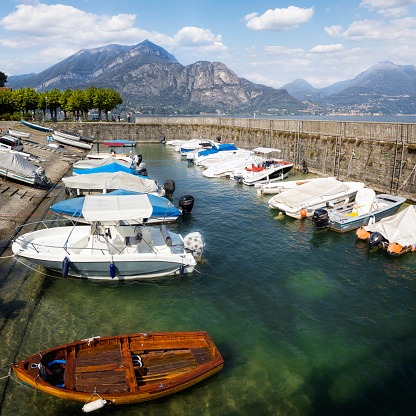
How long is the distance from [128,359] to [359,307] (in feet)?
32.9

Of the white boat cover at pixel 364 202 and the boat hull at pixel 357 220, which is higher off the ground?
the white boat cover at pixel 364 202

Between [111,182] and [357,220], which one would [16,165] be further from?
[357,220]

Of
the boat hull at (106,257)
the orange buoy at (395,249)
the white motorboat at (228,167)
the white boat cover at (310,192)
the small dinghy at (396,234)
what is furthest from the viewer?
the white motorboat at (228,167)

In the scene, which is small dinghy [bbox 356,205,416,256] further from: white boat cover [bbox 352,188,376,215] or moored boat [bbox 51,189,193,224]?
moored boat [bbox 51,189,193,224]

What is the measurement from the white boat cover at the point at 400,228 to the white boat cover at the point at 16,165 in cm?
2836

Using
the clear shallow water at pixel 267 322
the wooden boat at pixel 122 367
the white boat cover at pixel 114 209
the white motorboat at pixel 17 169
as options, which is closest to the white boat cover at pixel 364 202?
the clear shallow water at pixel 267 322

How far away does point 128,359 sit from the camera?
33.4 ft

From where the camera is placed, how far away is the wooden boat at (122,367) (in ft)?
29.4

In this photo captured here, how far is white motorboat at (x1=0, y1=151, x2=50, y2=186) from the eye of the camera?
1147 inches

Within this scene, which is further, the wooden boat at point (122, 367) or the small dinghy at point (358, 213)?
the small dinghy at point (358, 213)

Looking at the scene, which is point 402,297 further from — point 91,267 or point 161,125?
point 161,125

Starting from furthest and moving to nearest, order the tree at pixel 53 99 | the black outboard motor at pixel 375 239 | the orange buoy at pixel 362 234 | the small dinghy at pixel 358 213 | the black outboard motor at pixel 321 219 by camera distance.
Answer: the tree at pixel 53 99 → the black outboard motor at pixel 321 219 → the small dinghy at pixel 358 213 → the orange buoy at pixel 362 234 → the black outboard motor at pixel 375 239

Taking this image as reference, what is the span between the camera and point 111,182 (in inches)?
1008

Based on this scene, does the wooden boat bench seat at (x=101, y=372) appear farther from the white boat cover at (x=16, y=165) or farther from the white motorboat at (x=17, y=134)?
the white motorboat at (x=17, y=134)
